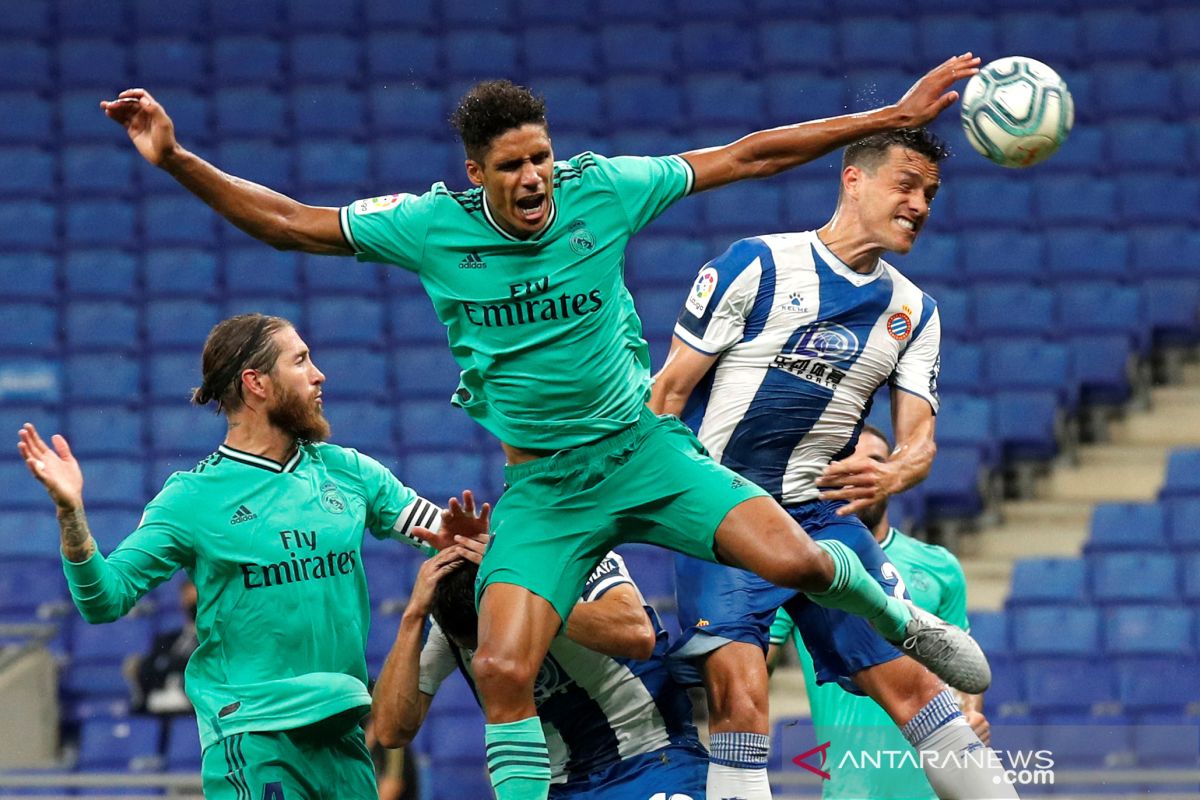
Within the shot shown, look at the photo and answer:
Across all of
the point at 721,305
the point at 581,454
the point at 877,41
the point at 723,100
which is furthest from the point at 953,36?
the point at 581,454

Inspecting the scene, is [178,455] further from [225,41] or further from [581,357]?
[581,357]

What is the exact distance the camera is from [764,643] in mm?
5441

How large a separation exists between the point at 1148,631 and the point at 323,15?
29.8ft

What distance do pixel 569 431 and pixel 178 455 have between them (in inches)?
295

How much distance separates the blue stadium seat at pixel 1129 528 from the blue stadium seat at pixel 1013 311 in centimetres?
160

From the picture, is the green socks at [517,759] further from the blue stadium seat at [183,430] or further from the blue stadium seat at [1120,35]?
the blue stadium seat at [1120,35]

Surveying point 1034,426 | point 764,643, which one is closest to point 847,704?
point 764,643

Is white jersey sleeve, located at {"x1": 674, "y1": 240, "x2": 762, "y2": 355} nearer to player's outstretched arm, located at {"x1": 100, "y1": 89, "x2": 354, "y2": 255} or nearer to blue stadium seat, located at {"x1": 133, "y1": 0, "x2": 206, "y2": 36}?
player's outstretched arm, located at {"x1": 100, "y1": 89, "x2": 354, "y2": 255}

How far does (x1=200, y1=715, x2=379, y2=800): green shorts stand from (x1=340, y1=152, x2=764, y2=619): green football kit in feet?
2.18

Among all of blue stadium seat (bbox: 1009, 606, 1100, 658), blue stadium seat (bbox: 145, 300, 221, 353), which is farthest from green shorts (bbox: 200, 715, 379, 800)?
blue stadium seat (bbox: 145, 300, 221, 353)

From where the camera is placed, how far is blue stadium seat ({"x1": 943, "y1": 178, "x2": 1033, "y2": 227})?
13453 mm

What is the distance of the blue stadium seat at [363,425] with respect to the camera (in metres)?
11.7

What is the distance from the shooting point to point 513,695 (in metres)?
4.57

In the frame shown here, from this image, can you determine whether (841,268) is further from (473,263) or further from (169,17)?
(169,17)
